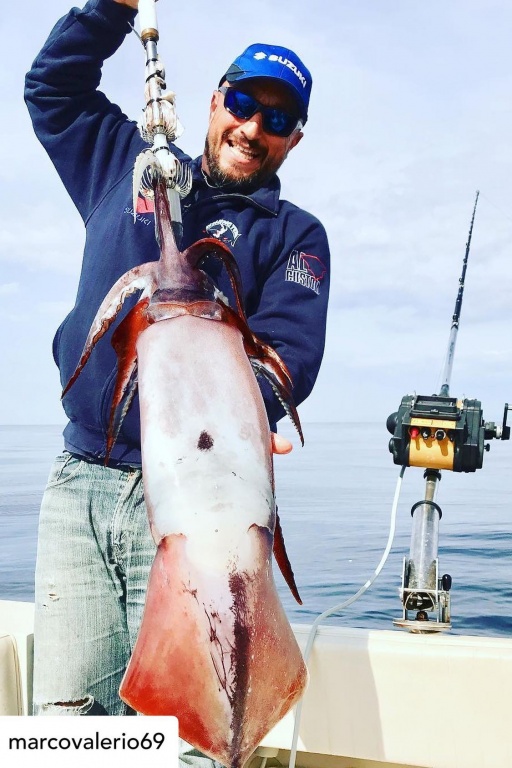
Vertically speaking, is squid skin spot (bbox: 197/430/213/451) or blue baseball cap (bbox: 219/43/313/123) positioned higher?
blue baseball cap (bbox: 219/43/313/123)

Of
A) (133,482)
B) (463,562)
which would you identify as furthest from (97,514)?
(463,562)

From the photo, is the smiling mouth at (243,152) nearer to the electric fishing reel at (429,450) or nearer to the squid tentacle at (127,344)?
the squid tentacle at (127,344)

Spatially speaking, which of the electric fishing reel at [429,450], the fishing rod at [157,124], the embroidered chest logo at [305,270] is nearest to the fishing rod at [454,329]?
the electric fishing reel at [429,450]

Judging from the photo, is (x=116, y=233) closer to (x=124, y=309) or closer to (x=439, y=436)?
(x=124, y=309)

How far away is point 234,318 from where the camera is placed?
5.26 feet

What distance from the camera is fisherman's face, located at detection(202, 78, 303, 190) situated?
7.95 ft

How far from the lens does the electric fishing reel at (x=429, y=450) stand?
11.3ft

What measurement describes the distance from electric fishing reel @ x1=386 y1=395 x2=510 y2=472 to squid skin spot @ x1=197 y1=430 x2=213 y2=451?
2233mm

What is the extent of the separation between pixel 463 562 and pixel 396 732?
695 cm

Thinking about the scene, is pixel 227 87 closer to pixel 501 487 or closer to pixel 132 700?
pixel 132 700

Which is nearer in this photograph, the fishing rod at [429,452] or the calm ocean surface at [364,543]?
the fishing rod at [429,452]

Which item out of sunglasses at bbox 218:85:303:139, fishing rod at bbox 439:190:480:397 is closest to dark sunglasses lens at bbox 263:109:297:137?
sunglasses at bbox 218:85:303:139

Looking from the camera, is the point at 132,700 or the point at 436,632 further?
the point at 436,632

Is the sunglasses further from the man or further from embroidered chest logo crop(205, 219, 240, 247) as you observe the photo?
embroidered chest logo crop(205, 219, 240, 247)
